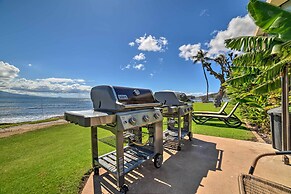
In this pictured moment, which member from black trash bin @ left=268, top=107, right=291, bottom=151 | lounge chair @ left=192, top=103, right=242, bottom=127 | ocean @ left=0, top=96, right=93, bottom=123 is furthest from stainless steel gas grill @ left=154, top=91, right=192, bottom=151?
ocean @ left=0, top=96, right=93, bottom=123

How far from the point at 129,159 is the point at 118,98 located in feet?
4.76

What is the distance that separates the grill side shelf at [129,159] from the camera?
262 centimetres

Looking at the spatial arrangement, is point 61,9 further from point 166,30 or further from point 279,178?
point 279,178

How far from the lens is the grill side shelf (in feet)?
8.58

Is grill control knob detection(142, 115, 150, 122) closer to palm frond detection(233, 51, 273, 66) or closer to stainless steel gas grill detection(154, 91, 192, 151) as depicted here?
stainless steel gas grill detection(154, 91, 192, 151)

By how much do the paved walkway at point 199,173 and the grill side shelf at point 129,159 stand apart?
31 cm

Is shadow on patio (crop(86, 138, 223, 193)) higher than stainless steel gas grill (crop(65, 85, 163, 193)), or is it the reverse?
stainless steel gas grill (crop(65, 85, 163, 193))

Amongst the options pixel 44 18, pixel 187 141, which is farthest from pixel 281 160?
pixel 44 18

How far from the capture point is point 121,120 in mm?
2234

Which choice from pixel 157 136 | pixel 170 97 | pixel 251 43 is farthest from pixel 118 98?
pixel 251 43

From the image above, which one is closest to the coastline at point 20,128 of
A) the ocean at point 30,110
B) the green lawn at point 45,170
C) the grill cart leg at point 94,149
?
the ocean at point 30,110

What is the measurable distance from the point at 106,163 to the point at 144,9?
807 cm

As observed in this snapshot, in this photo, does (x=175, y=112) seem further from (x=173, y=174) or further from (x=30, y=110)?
(x=30, y=110)

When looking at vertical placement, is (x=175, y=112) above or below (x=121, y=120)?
below
